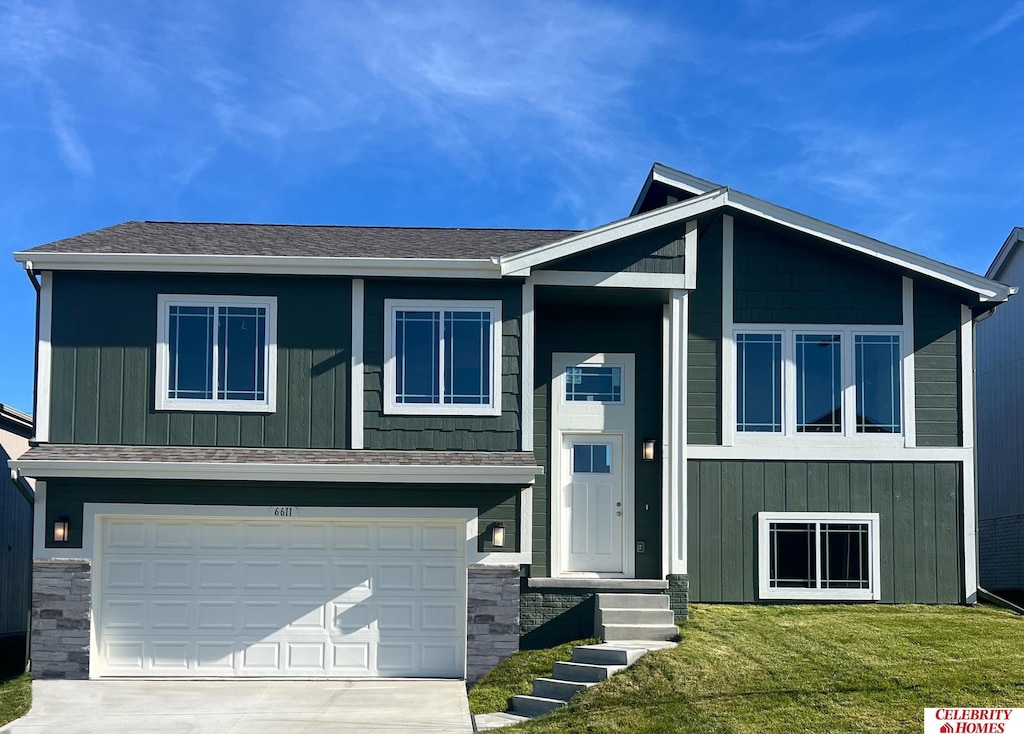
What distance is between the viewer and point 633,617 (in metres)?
12.5

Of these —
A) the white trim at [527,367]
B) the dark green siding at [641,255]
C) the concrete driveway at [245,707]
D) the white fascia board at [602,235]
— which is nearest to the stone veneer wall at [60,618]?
the concrete driveway at [245,707]

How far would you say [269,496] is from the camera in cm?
1285

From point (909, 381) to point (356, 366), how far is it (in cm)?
721

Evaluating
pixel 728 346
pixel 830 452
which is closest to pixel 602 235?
pixel 728 346

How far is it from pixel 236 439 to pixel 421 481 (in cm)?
230

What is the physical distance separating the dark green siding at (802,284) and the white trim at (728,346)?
0.27ft

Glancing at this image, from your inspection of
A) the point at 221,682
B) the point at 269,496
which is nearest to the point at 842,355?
the point at 269,496

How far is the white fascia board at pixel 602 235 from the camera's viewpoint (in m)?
13.0

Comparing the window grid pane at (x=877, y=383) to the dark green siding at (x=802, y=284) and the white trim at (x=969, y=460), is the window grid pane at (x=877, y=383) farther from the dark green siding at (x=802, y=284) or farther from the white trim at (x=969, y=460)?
the white trim at (x=969, y=460)

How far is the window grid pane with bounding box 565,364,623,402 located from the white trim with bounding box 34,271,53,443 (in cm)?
640

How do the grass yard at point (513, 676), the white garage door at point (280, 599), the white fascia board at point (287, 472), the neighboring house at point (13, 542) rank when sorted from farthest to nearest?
the neighboring house at point (13, 542), the white garage door at point (280, 599), the white fascia board at point (287, 472), the grass yard at point (513, 676)

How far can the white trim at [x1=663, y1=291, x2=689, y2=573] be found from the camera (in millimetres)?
13352

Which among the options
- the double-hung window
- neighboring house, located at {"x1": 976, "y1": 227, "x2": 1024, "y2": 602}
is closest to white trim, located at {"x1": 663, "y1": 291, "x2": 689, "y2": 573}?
the double-hung window

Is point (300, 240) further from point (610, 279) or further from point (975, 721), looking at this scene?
point (975, 721)
